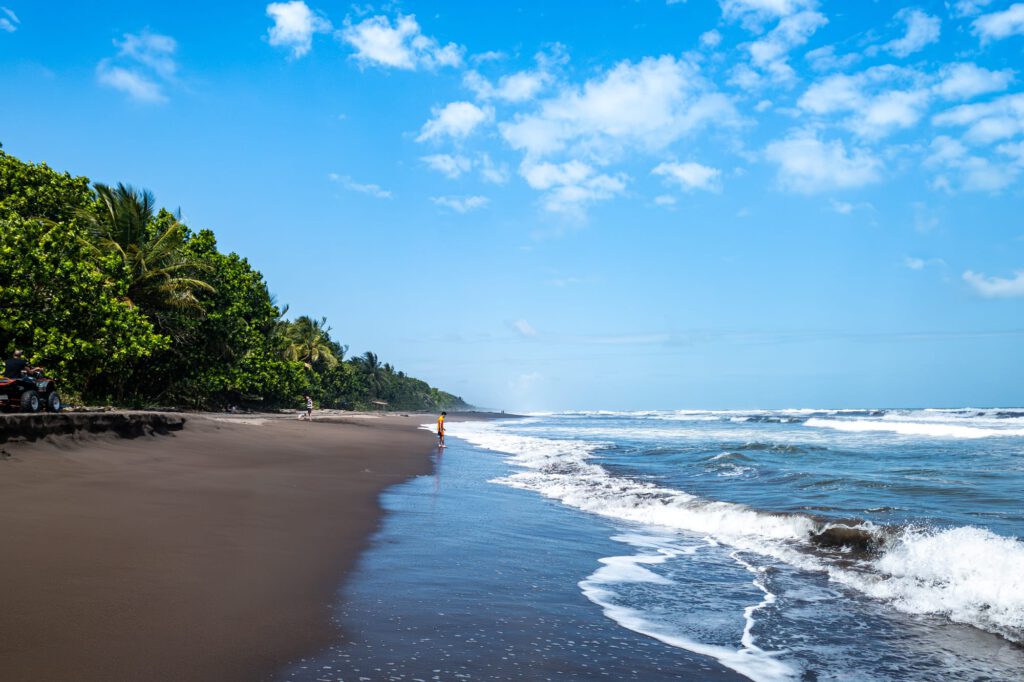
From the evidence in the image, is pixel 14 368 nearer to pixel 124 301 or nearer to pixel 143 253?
pixel 124 301

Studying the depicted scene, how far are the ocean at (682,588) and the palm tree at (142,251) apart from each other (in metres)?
20.6

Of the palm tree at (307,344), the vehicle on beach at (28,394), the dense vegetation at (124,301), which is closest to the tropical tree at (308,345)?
the palm tree at (307,344)

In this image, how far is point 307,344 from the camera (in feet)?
201

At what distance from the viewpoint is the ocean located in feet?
13.3

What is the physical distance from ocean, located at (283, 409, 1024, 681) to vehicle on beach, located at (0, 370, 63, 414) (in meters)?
9.24

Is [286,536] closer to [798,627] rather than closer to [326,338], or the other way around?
[798,627]

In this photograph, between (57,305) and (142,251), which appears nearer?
(57,305)

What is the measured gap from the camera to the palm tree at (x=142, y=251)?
90.0ft

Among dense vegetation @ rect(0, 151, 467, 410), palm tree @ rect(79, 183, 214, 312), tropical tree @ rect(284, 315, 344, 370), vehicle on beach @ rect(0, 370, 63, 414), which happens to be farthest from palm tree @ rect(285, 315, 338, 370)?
vehicle on beach @ rect(0, 370, 63, 414)

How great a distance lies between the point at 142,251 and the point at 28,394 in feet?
53.0

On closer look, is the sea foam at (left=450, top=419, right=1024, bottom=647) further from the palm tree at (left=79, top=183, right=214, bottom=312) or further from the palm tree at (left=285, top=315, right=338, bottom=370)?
the palm tree at (left=285, top=315, right=338, bottom=370)

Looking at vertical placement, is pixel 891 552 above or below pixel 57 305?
below

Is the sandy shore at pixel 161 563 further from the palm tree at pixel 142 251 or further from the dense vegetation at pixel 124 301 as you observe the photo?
the palm tree at pixel 142 251

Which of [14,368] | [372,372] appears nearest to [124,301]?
[14,368]
